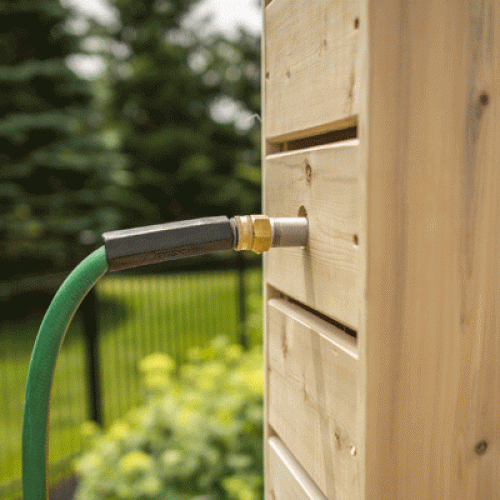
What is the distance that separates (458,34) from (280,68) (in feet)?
1.38

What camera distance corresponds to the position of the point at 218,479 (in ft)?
7.89

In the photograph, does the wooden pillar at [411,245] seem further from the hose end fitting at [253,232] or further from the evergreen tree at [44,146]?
the evergreen tree at [44,146]

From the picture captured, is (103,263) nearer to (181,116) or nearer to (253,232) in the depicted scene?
(253,232)

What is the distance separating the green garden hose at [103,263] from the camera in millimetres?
799

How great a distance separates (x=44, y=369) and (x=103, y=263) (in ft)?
0.71

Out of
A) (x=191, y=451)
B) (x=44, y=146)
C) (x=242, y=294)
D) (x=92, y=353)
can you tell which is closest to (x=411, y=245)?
(x=191, y=451)

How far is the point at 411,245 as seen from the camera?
0.72 metres

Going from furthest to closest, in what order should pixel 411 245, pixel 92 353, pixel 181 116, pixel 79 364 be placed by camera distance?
pixel 181 116 < pixel 79 364 < pixel 92 353 < pixel 411 245

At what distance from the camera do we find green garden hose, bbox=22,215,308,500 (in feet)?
2.62

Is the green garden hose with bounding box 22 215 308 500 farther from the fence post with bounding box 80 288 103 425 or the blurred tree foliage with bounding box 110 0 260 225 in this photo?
the blurred tree foliage with bounding box 110 0 260 225

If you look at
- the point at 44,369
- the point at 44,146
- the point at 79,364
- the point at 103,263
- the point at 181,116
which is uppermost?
the point at 181,116

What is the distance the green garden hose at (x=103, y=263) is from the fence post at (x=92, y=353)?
3364 mm

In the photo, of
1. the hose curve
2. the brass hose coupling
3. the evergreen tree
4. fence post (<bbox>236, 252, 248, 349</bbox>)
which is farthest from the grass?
the brass hose coupling

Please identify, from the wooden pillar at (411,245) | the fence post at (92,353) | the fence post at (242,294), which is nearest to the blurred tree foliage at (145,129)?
the fence post at (242,294)
